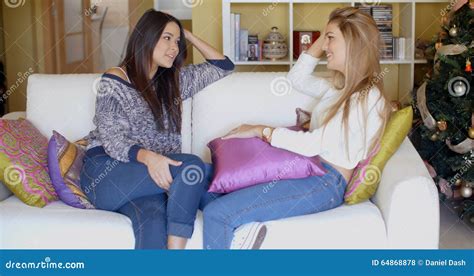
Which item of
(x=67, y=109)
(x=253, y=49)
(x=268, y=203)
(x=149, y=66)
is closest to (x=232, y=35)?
(x=253, y=49)

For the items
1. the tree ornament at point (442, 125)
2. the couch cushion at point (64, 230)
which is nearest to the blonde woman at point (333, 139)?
the couch cushion at point (64, 230)

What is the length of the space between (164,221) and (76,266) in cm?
30

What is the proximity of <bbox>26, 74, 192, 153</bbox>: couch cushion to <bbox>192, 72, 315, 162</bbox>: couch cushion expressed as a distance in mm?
48

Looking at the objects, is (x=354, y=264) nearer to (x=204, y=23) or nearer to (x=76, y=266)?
(x=76, y=266)

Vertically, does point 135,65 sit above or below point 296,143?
above

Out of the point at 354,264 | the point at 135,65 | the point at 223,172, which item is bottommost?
the point at 354,264

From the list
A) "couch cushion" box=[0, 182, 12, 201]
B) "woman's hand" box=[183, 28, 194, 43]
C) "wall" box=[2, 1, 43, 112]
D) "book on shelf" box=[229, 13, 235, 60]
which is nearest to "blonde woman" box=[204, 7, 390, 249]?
"woman's hand" box=[183, 28, 194, 43]

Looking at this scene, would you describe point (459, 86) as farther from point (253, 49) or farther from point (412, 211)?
point (253, 49)

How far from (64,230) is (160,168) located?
37 cm

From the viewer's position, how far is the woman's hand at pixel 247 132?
2740 mm

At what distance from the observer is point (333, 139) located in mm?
2584

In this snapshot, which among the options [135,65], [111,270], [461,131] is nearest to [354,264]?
[111,270]

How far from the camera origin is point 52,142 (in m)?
2.71

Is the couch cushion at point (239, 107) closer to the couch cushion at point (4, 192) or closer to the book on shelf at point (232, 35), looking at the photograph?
the couch cushion at point (4, 192)
